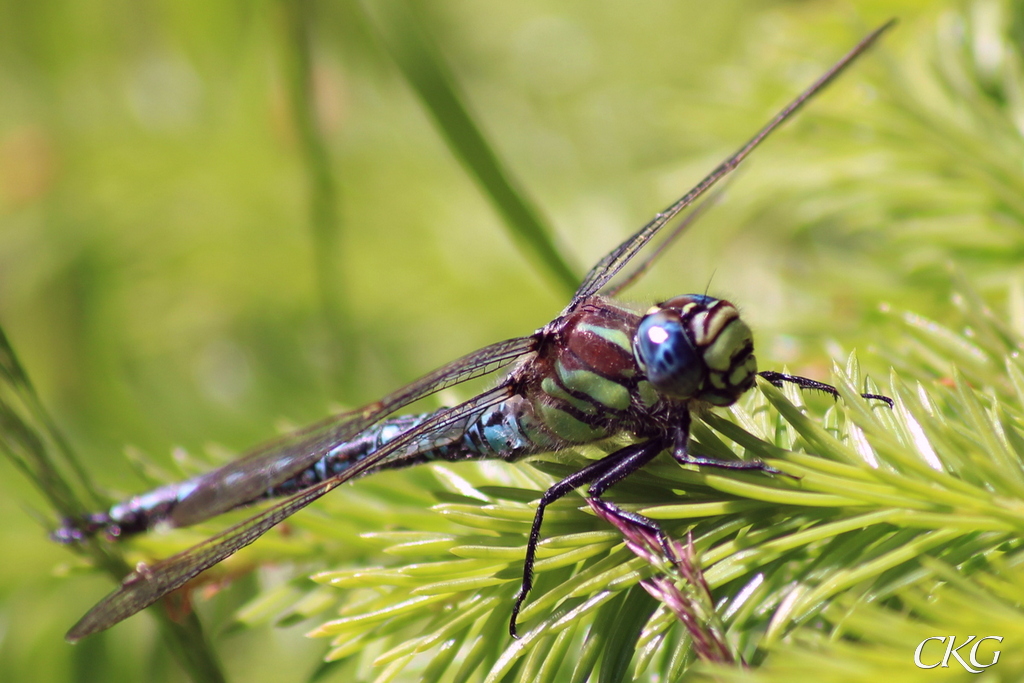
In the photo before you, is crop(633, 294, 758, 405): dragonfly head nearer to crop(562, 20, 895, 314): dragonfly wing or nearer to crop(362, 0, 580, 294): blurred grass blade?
crop(562, 20, 895, 314): dragonfly wing

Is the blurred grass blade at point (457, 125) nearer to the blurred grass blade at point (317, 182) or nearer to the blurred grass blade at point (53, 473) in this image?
the blurred grass blade at point (317, 182)

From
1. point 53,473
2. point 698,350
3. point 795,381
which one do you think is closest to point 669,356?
point 698,350

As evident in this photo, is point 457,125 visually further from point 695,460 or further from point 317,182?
point 695,460

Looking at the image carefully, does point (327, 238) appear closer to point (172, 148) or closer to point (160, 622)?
point (172, 148)

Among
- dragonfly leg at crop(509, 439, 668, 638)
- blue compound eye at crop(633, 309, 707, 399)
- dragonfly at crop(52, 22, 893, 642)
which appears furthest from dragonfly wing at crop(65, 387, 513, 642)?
blue compound eye at crop(633, 309, 707, 399)

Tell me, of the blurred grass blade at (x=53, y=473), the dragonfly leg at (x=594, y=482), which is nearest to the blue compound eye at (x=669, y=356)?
the dragonfly leg at (x=594, y=482)

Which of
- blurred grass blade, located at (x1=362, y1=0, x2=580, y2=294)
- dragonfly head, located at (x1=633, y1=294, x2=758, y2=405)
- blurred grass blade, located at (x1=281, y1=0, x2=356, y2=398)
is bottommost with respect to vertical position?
dragonfly head, located at (x1=633, y1=294, x2=758, y2=405)
